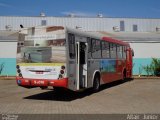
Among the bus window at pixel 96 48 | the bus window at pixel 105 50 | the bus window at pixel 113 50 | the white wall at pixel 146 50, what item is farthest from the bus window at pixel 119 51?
the white wall at pixel 146 50

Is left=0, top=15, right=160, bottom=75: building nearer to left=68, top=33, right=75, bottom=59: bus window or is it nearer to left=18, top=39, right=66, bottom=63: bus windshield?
left=68, top=33, right=75, bottom=59: bus window

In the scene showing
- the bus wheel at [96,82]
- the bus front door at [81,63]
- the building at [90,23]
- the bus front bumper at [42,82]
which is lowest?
the bus wheel at [96,82]

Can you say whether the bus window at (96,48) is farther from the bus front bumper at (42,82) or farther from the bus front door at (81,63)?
the bus front bumper at (42,82)

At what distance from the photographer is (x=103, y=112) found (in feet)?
35.4

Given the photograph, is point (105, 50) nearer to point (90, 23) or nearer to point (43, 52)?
point (43, 52)

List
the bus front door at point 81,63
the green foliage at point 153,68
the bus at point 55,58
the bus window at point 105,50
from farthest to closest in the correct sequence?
the green foliage at point 153,68 < the bus window at point 105,50 < the bus front door at point 81,63 < the bus at point 55,58

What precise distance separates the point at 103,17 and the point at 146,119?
3925 cm

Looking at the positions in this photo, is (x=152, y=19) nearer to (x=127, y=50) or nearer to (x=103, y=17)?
(x=103, y=17)

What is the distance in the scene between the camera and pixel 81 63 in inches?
582

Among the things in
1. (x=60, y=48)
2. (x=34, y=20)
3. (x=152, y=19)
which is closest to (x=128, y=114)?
(x=60, y=48)

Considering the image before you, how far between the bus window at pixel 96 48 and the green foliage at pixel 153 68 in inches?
527

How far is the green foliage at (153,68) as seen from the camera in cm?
2912

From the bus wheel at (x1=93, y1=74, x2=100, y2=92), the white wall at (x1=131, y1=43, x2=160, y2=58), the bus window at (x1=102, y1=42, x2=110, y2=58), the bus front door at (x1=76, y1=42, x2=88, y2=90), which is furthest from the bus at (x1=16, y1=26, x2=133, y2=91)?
the white wall at (x1=131, y1=43, x2=160, y2=58)

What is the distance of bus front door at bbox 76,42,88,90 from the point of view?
46.2 ft
